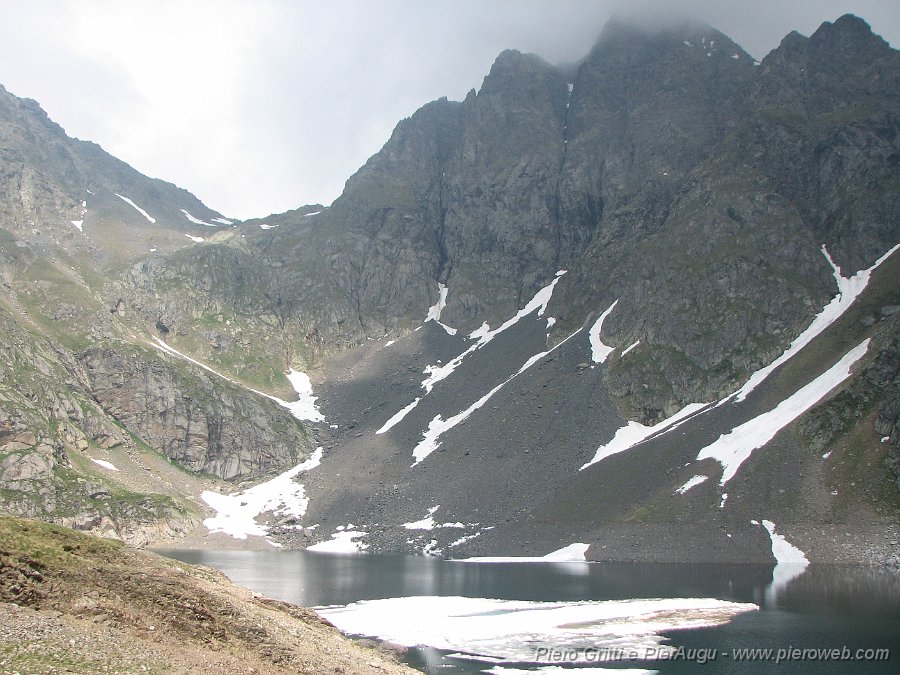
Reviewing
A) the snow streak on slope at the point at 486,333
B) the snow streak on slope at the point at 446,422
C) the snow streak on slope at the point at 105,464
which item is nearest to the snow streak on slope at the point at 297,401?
the snow streak on slope at the point at 486,333

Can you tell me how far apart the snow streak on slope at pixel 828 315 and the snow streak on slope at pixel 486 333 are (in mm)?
65503

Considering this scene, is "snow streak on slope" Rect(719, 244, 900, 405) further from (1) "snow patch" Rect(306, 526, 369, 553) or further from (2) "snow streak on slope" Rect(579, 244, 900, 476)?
(1) "snow patch" Rect(306, 526, 369, 553)

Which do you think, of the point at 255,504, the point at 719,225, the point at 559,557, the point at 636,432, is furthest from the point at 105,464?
the point at 719,225

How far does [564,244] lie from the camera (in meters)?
198

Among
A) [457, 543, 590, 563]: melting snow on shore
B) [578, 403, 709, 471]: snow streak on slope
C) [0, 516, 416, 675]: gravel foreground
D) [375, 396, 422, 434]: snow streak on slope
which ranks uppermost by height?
[375, 396, 422, 434]: snow streak on slope

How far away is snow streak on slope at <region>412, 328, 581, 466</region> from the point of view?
129375mm

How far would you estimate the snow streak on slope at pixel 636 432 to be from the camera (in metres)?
110

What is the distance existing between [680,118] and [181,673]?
197845 millimetres

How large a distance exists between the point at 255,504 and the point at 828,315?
111 meters

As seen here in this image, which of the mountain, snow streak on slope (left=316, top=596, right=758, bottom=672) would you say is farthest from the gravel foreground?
the mountain

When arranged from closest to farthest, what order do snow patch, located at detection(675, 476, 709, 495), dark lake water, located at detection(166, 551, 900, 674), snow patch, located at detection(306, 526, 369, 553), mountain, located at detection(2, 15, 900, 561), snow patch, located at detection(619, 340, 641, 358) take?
dark lake water, located at detection(166, 551, 900, 674) < mountain, located at detection(2, 15, 900, 561) < snow patch, located at detection(675, 476, 709, 495) < snow patch, located at detection(306, 526, 369, 553) < snow patch, located at detection(619, 340, 641, 358)

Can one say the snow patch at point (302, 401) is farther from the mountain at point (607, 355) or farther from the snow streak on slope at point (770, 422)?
the snow streak on slope at point (770, 422)

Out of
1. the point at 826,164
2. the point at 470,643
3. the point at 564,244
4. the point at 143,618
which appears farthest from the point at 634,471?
the point at 564,244

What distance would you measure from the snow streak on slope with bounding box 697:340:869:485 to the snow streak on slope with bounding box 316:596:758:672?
42.3 meters
